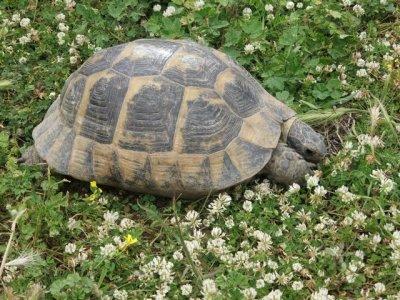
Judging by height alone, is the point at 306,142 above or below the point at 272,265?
above

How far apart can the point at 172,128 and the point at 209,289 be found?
1.35 metres

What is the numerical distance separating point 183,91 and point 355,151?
1.48 m

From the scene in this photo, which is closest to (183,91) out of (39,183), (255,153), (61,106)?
(255,153)

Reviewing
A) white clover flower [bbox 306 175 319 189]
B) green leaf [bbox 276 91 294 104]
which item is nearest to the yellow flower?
white clover flower [bbox 306 175 319 189]

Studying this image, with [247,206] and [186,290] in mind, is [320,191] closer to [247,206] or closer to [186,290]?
[247,206]

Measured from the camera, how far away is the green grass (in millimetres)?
4484

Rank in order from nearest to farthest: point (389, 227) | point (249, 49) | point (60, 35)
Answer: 1. point (389, 227)
2. point (249, 49)
3. point (60, 35)

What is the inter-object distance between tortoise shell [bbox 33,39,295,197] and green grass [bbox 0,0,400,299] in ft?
0.74

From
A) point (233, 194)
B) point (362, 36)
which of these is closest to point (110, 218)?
point (233, 194)

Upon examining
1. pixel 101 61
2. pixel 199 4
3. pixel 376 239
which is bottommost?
pixel 376 239

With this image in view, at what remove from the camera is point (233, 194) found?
5102 mm

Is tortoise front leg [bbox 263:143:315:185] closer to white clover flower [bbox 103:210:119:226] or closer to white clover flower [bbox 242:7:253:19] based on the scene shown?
white clover flower [bbox 103:210:119:226]

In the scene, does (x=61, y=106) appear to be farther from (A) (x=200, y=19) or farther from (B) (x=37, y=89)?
(A) (x=200, y=19)

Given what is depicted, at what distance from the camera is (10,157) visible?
17.9 ft
